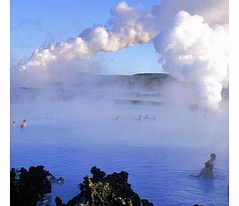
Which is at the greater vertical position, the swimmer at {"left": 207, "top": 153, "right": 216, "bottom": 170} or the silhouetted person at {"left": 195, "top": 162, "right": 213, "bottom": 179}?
the swimmer at {"left": 207, "top": 153, "right": 216, "bottom": 170}

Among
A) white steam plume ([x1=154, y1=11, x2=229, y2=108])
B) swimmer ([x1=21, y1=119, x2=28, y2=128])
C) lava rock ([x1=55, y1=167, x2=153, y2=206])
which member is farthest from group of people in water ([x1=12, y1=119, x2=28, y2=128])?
white steam plume ([x1=154, y1=11, x2=229, y2=108])

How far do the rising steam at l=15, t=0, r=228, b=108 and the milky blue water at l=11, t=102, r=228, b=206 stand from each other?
0.19m

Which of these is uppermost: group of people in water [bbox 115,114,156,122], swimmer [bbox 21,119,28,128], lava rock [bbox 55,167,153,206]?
group of people in water [bbox 115,114,156,122]

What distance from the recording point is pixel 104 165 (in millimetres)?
2324

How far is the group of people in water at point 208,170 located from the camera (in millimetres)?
2252

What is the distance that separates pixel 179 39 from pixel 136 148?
0.59m

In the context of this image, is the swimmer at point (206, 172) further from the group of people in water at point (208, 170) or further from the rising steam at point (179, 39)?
the rising steam at point (179, 39)

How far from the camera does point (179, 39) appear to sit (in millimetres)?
2287

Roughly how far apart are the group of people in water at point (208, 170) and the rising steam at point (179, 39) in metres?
0.26

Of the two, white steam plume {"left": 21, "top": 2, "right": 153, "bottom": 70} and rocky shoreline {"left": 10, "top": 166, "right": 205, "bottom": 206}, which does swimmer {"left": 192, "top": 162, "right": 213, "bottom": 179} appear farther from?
white steam plume {"left": 21, "top": 2, "right": 153, "bottom": 70}

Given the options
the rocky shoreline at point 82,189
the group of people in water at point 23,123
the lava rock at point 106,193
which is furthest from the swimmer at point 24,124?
the lava rock at point 106,193

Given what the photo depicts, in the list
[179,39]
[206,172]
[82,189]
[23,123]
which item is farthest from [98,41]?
[206,172]

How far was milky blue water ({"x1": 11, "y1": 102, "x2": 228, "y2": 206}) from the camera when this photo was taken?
7.46 feet
